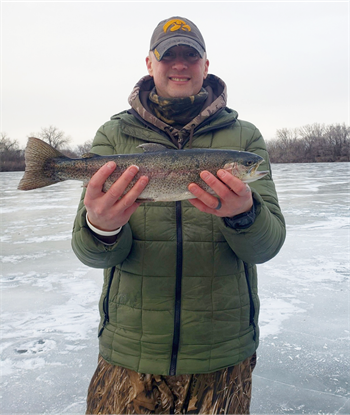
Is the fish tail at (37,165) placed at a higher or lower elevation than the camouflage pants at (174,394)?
higher

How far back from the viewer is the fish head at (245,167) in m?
2.28

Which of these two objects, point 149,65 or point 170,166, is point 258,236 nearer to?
point 170,166

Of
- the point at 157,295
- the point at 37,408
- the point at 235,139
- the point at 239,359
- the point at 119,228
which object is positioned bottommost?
the point at 37,408

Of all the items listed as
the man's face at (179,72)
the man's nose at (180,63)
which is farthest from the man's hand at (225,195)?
the man's nose at (180,63)

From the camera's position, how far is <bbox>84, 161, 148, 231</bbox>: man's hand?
2053 mm

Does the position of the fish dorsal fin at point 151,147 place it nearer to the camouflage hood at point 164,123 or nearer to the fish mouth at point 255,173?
the camouflage hood at point 164,123

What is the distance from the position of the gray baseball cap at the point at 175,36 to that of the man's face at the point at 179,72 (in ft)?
0.11

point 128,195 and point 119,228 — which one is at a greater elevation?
point 128,195

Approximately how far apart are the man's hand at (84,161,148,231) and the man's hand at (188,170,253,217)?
0.31 metres

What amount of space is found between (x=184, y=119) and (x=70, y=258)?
206 inches

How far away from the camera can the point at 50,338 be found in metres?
4.19

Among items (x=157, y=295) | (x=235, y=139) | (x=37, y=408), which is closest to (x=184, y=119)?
(x=235, y=139)

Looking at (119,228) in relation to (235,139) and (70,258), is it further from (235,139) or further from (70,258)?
(70,258)

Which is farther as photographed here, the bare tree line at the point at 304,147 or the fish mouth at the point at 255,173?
the bare tree line at the point at 304,147
